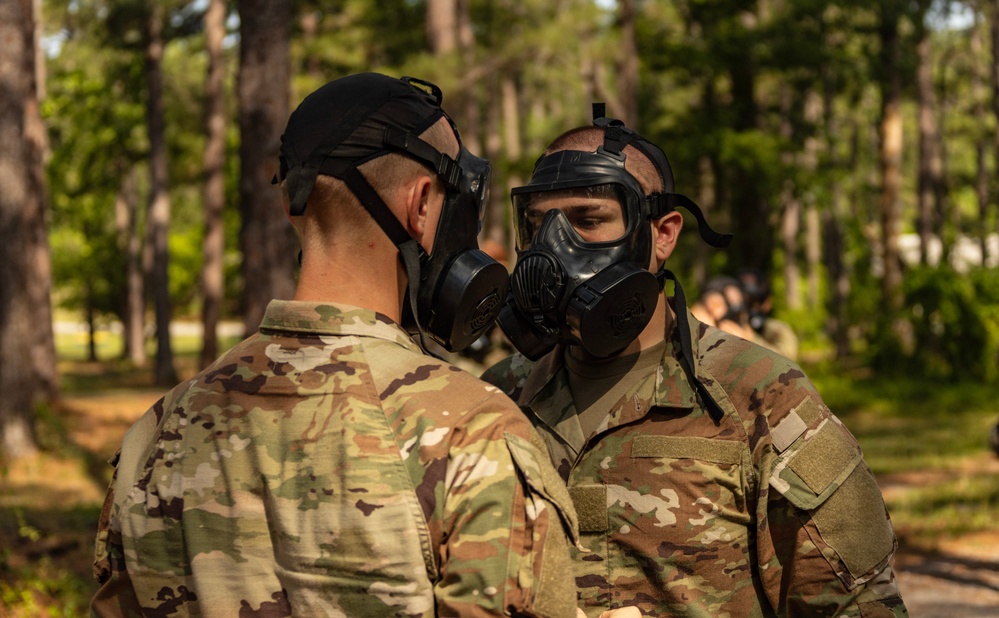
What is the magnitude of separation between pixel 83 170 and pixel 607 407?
2861 centimetres

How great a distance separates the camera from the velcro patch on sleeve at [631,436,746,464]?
2.90m

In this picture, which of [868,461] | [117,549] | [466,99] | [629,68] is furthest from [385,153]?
[466,99]

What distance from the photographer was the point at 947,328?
65.3 feet

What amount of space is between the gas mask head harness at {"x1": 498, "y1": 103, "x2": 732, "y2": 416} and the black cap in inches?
36.8

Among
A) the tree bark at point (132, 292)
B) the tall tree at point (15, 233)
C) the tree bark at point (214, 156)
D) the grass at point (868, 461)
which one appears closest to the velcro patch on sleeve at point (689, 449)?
the grass at point (868, 461)

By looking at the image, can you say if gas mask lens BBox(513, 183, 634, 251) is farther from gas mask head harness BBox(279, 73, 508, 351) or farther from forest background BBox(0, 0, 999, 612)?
forest background BBox(0, 0, 999, 612)

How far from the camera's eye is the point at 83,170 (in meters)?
29.3

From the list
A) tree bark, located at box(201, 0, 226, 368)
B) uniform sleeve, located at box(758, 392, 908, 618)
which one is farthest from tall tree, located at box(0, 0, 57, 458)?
uniform sleeve, located at box(758, 392, 908, 618)

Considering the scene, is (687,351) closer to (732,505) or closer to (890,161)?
(732,505)

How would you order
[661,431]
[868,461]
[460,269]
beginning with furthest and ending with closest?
[868,461], [661,431], [460,269]

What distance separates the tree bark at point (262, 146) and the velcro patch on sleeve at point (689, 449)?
5.33 meters

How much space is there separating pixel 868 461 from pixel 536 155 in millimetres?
12579

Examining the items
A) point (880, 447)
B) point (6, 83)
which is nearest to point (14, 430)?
point (6, 83)

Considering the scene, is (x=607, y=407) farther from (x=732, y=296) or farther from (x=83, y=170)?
(x=83, y=170)
